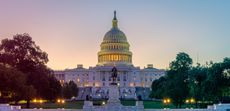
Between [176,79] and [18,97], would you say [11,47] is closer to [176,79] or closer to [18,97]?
[18,97]

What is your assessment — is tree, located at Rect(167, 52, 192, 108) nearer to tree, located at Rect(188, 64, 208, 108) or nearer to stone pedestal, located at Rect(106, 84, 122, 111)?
tree, located at Rect(188, 64, 208, 108)

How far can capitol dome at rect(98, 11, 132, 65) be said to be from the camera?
17862 cm

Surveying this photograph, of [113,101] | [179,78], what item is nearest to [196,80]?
[179,78]

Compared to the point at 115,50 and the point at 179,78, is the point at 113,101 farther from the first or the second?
the point at 115,50

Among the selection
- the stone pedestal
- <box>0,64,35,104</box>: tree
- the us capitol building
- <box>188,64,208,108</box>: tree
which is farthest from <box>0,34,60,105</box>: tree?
the us capitol building

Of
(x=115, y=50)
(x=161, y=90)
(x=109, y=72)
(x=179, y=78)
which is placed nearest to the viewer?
(x=179, y=78)

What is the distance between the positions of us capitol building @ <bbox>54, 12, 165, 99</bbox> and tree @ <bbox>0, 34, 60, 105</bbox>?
98741 millimetres

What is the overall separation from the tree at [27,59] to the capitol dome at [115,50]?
105449 mm

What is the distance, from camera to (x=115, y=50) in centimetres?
17850

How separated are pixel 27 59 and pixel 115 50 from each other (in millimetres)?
108054

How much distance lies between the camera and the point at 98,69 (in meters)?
176

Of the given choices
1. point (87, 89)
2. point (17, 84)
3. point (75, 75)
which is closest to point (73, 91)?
point (87, 89)

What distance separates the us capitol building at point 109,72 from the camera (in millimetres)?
175125

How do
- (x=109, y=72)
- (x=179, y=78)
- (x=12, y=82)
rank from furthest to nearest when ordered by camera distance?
(x=109, y=72) < (x=179, y=78) < (x=12, y=82)
